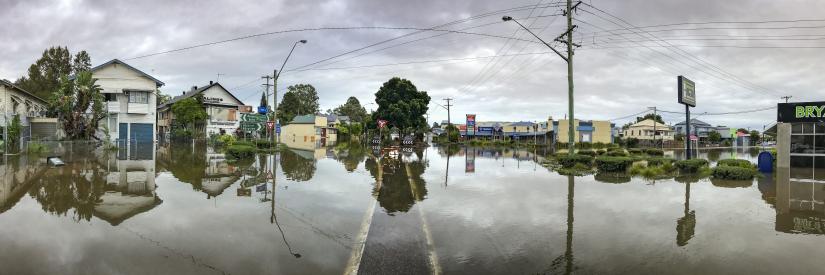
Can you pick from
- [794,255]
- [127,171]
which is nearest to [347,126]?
[127,171]

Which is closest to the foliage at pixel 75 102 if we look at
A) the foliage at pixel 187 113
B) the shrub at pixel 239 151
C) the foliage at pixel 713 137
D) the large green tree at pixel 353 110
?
the shrub at pixel 239 151

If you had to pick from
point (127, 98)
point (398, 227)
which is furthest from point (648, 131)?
point (398, 227)

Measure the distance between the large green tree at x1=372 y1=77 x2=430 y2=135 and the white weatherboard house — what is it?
27879mm

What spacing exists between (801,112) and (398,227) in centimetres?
2585

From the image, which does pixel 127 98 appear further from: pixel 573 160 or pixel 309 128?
pixel 573 160

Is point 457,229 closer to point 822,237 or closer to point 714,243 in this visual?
point 714,243

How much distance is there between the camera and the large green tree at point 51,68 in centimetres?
6575

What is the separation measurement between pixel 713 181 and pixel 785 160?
10.1 m

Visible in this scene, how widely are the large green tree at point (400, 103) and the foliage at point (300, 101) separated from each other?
46.2 meters

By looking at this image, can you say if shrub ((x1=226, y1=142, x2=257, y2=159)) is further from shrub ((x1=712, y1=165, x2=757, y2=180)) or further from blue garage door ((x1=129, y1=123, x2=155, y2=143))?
shrub ((x1=712, y1=165, x2=757, y2=180))

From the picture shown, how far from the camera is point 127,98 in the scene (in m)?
46.1

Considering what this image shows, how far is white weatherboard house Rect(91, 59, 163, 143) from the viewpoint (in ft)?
149

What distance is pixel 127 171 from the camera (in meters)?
19.0

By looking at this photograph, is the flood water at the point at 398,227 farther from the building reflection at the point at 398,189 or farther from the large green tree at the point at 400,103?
the large green tree at the point at 400,103
